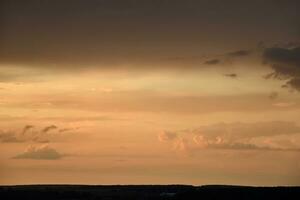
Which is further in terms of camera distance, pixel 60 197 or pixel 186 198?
pixel 60 197

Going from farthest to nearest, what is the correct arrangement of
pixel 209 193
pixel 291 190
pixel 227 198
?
pixel 291 190 < pixel 209 193 < pixel 227 198

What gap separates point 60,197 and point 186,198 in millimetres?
30559

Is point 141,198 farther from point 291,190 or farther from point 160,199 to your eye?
point 291,190

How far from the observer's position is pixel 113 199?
589 ft

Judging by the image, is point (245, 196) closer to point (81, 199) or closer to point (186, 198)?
point (186, 198)

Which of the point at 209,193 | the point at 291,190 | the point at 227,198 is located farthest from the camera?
the point at 291,190

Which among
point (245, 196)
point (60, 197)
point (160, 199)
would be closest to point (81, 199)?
point (60, 197)

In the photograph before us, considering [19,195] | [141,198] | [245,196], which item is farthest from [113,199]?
[245,196]

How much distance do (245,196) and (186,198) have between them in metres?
12.1

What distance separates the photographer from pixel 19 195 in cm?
17675

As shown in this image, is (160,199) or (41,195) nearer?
(160,199)

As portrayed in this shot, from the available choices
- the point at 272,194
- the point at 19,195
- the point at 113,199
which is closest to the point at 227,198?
the point at 272,194

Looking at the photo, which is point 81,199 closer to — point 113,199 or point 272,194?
point 113,199

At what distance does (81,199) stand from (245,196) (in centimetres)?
3280
